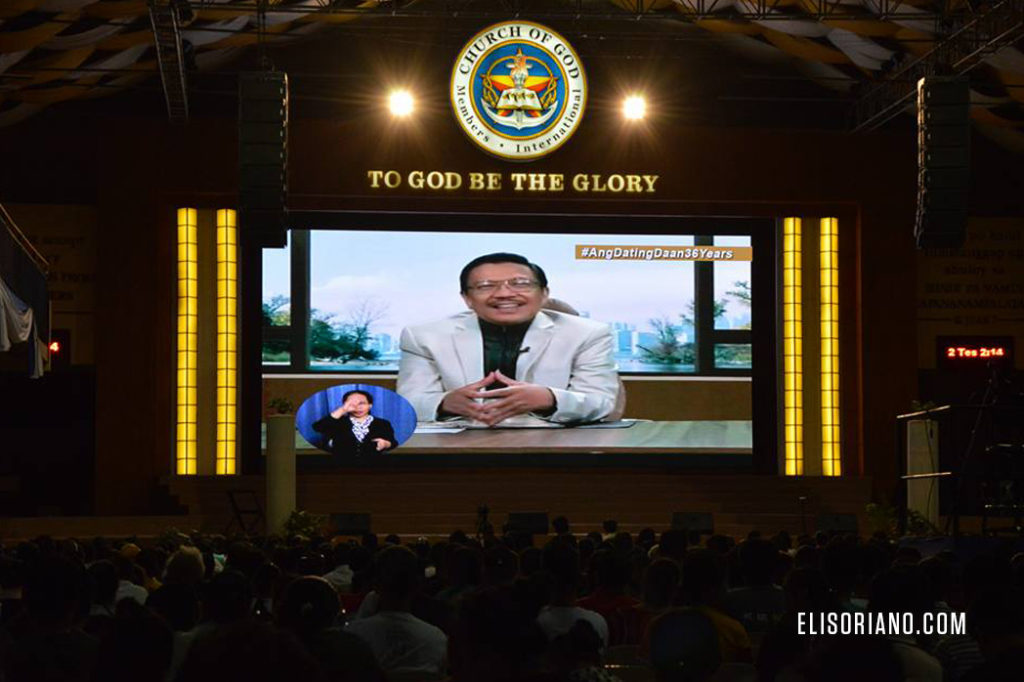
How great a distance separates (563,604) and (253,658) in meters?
4.05

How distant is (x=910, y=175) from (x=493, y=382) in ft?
23.3

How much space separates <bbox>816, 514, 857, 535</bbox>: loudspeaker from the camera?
58.5 ft

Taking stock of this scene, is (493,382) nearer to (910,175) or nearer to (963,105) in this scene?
(910,175)

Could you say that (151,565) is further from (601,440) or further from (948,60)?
(601,440)

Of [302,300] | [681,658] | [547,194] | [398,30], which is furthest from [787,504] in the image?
[681,658]

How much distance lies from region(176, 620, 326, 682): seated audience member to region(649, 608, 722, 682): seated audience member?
277 cm

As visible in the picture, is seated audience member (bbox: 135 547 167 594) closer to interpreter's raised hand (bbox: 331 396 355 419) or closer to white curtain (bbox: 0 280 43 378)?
white curtain (bbox: 0 280 43 378)

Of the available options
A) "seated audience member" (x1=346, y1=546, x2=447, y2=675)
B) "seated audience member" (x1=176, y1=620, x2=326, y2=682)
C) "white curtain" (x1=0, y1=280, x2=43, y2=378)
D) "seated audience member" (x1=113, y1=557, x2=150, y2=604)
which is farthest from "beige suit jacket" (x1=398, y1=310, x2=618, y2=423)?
"seated audience member" (x1=176, y1=620, x2=326, y2=682)

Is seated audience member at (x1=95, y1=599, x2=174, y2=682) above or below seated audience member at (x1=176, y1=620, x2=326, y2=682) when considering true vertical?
below

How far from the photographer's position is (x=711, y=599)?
258 inches

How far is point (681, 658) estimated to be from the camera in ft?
17.8

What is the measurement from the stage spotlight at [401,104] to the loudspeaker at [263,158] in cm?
779

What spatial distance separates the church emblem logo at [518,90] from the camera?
75.6ft

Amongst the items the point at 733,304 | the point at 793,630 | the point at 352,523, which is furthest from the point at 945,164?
the point at 793,630
